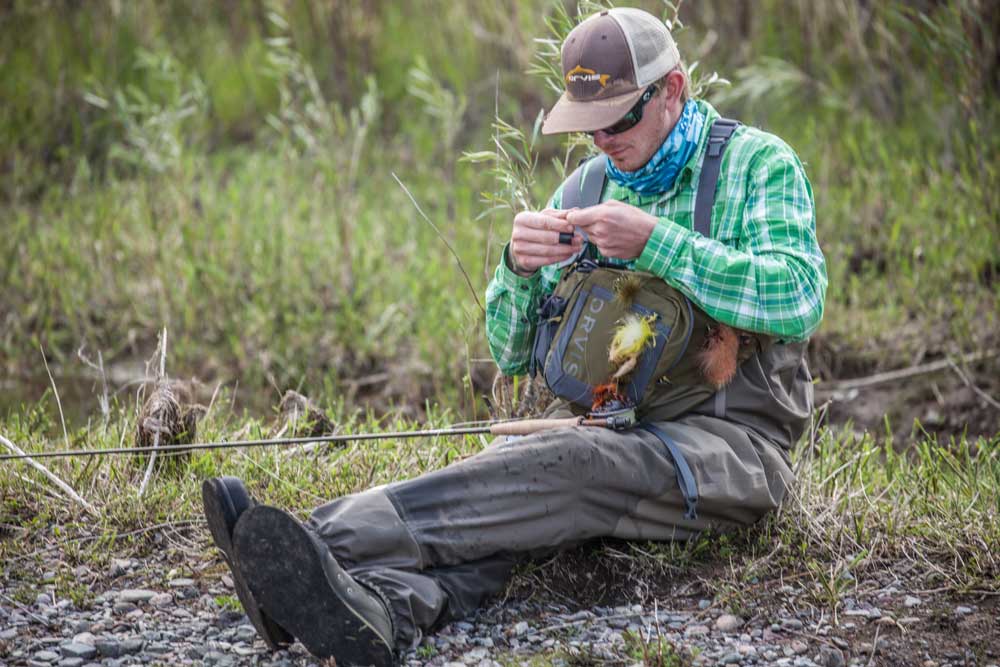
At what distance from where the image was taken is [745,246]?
11.0ft

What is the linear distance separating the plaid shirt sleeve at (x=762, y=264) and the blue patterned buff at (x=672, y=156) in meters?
0.21

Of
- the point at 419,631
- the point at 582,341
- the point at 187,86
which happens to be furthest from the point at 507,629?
the point at 187,86

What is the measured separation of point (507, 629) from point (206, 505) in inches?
32.6

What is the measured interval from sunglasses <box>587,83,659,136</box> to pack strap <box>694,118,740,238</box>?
220 millimetres

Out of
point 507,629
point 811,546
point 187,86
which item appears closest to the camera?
point 507,629

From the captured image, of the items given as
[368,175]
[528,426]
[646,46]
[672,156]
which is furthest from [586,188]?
[368,175]

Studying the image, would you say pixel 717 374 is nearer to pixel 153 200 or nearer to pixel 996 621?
pixel 996 621

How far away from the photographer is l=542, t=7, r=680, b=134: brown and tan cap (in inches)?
131

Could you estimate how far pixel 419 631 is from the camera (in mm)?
3070

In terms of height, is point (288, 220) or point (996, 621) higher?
point (996, 621)

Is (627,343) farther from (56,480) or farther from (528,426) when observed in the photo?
(56,480)

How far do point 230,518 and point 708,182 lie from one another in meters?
1.55

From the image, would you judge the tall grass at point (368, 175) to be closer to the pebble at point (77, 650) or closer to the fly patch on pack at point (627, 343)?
the fly patch on pack at point (627, 343)

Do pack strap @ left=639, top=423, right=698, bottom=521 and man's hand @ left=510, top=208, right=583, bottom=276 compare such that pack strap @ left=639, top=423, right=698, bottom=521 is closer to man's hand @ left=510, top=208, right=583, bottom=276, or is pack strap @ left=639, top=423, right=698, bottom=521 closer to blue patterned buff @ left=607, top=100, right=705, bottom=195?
man's hand @ left=510, top=208, right=583, bottom=276
